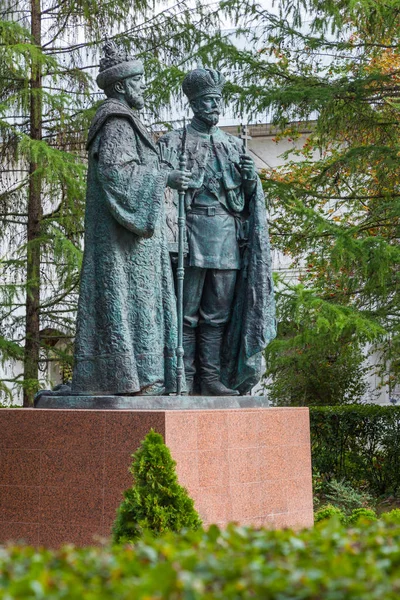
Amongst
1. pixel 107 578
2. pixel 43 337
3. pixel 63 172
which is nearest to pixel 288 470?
pixel 107 578

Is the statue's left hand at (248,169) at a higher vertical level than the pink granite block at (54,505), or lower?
higher

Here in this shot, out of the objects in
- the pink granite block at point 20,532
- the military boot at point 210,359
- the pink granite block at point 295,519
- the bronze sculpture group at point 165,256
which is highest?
the bronze sculpture group at point 165,256

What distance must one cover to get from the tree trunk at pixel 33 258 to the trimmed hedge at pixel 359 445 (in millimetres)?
3669

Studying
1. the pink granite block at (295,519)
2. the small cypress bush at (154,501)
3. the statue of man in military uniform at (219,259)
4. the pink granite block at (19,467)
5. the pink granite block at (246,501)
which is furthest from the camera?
the statue of man in military uniform at (219,259)

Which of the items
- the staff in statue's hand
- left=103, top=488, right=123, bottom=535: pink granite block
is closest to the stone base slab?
left=103, top=488, right=123, bottom=535: pink granite block

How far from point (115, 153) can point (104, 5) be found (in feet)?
26.1

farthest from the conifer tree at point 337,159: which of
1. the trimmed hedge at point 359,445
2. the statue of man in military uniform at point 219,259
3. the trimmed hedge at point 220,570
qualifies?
the trimmed hedge at point 220,570

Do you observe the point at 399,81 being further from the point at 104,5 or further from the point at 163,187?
the point at 163,187

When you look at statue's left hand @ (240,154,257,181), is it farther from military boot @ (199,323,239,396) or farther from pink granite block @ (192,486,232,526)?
pink granite block @ (192,486,232,526)

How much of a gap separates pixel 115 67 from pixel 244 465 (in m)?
2.86

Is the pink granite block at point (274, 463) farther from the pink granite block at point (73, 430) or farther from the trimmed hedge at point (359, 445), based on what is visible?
the trimmed hedge at point (359, 445)

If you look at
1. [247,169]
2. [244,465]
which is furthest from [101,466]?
[247,169]

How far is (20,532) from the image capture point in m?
6.52

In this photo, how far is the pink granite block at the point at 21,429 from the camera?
6641mm
